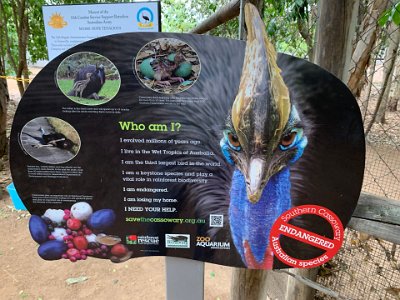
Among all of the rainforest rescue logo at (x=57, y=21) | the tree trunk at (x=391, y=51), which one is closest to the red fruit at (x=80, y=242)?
the tree trunk at (x=391, y=51)

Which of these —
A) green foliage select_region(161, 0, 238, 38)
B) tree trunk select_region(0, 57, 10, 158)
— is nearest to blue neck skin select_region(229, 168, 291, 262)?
tree trunk select_region(0, 57, 10, 158)

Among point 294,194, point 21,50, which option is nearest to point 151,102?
point 294,194

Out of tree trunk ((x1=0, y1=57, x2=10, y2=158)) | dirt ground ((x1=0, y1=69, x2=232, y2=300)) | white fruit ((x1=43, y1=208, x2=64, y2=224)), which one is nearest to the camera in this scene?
white fruit ((x1=43, y1=208, x2=64, y2=224))

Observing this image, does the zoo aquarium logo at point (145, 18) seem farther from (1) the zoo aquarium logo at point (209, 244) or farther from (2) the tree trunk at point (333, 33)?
(1) the zoo aquarium logo at point (209, 244)

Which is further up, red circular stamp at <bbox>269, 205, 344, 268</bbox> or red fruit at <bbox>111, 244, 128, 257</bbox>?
red circular stamp at <bbox>269, 205, 344, 268</bbox>

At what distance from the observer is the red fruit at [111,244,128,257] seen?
3.09ft

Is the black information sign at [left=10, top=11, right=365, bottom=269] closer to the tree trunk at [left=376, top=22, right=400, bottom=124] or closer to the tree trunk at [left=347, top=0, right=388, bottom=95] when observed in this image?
the tree trunk at [left=376, top=22, right=400, bottom=124]

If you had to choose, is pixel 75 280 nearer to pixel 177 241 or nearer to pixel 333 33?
pixel 177 241

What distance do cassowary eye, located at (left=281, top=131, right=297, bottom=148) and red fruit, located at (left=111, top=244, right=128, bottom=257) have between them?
1.84 feet

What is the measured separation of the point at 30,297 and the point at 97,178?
1.95 metres

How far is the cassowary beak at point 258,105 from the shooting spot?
0.78 metres

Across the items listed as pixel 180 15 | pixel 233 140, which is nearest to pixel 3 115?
pixel 233 140

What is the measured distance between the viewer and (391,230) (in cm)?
98

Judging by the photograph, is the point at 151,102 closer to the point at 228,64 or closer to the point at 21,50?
the point at 228,64
